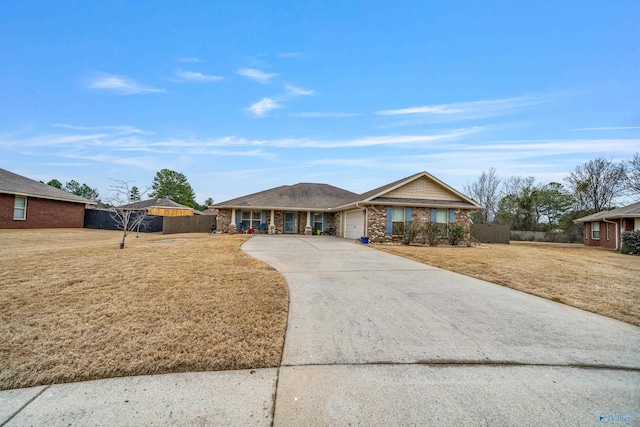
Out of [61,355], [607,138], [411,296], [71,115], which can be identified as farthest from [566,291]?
[71,115]

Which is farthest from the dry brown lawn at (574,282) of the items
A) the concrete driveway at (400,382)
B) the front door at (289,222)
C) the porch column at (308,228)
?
the front door at (289,222)

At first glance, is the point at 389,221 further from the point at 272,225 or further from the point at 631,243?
the point at 631,243

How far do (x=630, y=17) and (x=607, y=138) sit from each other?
37.9 ft

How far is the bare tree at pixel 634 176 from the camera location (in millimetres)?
26141

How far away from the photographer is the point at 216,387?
2.56 metres

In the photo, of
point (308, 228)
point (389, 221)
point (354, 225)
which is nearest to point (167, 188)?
point (308, 228)

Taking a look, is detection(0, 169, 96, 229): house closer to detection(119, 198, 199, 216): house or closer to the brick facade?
the brick facade

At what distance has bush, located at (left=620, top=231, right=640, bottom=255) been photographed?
1534 centimetres

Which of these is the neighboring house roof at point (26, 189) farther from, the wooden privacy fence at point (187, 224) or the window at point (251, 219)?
the window at point (251, 219)

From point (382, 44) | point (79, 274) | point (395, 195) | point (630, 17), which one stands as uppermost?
point (382, 44)

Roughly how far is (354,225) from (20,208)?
22.6 metres

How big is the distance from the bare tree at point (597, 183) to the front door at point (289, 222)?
3259 centimetres

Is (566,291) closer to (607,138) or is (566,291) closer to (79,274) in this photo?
(79,274)

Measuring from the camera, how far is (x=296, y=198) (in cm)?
2400
